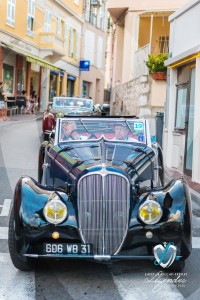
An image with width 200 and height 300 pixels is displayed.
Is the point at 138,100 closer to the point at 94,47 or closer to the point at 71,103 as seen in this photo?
the point at 71,103

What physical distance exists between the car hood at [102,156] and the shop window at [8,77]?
20.9m

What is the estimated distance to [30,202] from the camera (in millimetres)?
4289

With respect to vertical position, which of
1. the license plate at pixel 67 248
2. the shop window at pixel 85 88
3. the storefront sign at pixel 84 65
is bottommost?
the license plate at pixel 67 248

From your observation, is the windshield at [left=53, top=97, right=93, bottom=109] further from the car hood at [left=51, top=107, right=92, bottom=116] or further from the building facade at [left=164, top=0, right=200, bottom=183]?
the building facade at [left=164, top=0, right=200, bottom=183]

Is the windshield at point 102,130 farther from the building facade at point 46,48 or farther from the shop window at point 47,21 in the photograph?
the shop window at point 47,21

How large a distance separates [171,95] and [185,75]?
107 centimetres

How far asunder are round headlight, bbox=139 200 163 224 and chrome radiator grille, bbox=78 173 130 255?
0.15 meters

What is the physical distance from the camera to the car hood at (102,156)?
15.3 feet

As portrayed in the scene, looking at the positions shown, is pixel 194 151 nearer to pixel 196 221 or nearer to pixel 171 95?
pixel 171 95

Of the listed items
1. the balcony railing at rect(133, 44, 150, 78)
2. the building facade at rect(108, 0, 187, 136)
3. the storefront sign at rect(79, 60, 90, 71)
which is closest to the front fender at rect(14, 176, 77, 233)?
the balcony railing at rect(133, 44, 150, 78)

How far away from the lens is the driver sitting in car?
19.4 feet

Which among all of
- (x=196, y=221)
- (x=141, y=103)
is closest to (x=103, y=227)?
(x=196, y=221)

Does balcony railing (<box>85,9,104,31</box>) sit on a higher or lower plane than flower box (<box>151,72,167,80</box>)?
higher

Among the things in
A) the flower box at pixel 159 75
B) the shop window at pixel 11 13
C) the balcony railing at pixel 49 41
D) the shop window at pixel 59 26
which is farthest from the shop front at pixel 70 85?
the flower box at pixel 159 75
